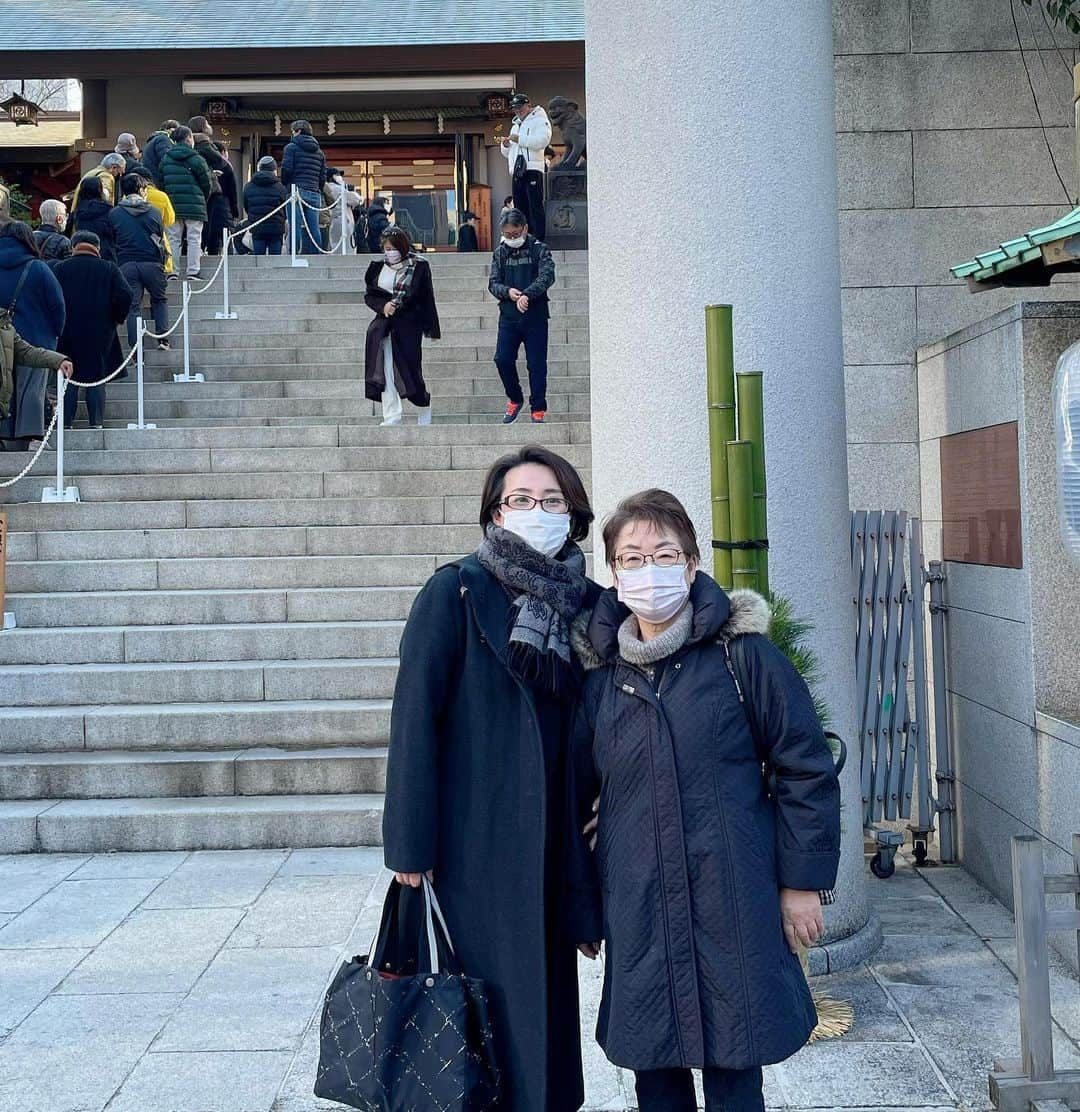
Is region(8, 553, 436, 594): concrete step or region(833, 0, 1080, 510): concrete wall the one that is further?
region(8, 553, 436, 594): concrete step

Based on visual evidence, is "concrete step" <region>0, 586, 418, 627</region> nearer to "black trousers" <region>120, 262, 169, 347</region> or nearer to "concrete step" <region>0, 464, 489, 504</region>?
"concrete step" <region>0, 464, 489, 504</region>

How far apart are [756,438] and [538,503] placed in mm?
1177

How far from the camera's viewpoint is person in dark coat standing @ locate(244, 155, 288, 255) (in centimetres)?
1881

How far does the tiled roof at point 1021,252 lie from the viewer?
15.9ft

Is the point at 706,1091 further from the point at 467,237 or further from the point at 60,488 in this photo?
the point at 467,237

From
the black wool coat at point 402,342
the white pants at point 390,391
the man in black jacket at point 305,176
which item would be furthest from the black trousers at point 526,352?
the man in black jacket at point 305,176

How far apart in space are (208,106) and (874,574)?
2087 cm

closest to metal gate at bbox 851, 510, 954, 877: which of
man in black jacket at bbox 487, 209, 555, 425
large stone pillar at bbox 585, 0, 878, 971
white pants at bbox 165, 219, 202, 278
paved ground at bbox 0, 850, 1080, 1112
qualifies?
paved ground at bbox 0, 850, 1080, 1112

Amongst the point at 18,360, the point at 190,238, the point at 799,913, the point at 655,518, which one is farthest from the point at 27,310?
the point at 799,913

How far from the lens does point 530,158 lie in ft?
58.5

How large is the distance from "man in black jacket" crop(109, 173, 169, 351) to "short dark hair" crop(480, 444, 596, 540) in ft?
35.1

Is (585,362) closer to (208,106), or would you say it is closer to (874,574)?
(874,574)

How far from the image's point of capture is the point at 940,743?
6.82 metres

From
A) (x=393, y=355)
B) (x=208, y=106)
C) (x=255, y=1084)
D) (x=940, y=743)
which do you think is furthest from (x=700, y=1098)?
(x=208, y=106)
